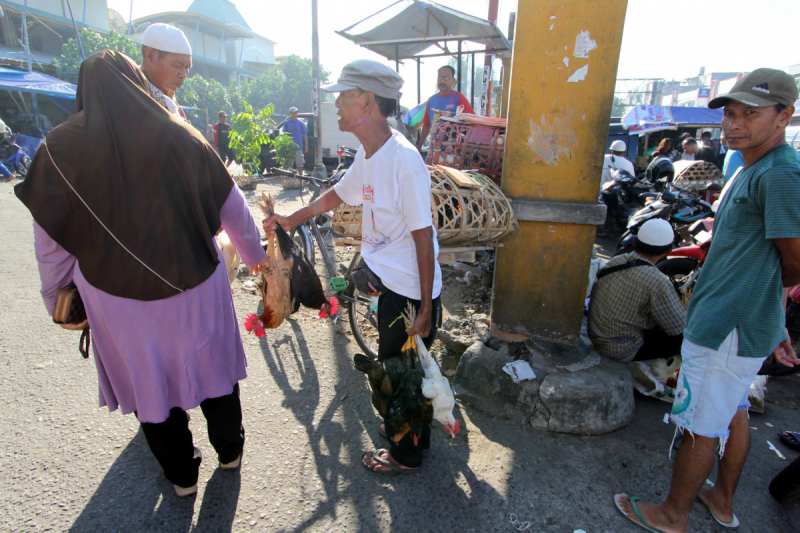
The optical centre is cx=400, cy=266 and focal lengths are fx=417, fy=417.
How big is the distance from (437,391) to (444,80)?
16.8 ft

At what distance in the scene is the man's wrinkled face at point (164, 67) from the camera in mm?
2193

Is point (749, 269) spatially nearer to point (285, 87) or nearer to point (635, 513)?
point (635, 513)

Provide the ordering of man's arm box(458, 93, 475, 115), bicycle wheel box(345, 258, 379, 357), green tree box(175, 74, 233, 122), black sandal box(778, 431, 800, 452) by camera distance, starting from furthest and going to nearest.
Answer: green tree box(175, 74, 233, 122)
man's arm box(458, 93, 475, 115)
bicycle wheel box(345, 258, 379, 357)
black sandal box(778, 431, 800, 452)

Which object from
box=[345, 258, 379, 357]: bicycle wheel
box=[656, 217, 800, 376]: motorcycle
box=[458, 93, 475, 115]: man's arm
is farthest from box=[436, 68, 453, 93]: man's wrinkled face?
box=[345, 258, 379, 357]: bicycle wheel

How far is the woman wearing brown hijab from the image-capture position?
145 cm

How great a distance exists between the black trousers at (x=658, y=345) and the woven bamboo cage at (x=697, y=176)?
4.37m

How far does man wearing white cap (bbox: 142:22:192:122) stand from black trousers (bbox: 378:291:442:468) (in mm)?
1427

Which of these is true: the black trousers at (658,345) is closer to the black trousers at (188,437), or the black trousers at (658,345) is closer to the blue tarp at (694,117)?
the black trousers at (188,437)

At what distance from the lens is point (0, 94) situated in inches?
713

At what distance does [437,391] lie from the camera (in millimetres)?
1962

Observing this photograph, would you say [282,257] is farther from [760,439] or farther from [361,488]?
[760,439]

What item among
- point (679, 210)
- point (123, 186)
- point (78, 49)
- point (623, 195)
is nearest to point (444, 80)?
point (679, 210)

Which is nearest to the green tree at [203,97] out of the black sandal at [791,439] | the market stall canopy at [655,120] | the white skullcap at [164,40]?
the market stall canopy at [655,120]

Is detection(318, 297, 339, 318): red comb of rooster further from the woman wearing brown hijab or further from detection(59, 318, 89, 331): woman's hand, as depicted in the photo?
detection(59, 318, 89, 331): woman's hand
